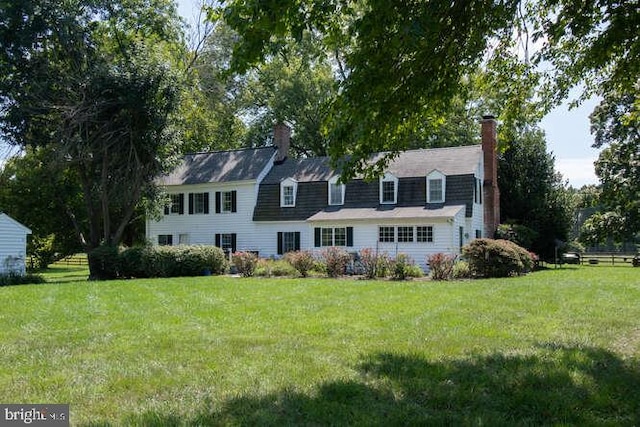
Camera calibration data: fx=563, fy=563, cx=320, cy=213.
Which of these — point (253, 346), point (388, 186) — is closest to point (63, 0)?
point (388, 186)

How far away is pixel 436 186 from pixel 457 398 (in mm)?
22924

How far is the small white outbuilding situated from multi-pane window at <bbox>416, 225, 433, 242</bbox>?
58.6 ft

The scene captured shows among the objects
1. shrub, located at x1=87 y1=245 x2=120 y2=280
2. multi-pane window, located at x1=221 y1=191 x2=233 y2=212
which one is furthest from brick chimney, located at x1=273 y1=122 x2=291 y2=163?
shrub, located at x1=87 y1=245 x2=120 y2=280

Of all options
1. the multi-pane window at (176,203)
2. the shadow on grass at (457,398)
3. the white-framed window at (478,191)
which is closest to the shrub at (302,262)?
the white-framed window at (478,191)

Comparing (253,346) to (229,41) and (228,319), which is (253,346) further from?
(229,41)

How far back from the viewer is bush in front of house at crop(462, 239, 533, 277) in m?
21.4

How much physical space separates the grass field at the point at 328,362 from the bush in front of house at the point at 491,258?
887 centimetres

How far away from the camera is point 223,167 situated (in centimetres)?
3406

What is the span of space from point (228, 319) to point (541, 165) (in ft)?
90.6

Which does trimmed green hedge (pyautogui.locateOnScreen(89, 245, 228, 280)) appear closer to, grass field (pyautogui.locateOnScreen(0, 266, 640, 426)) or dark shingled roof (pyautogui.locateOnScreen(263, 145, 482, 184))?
dark shingled roof (pyautogui.locateOnScreen(263, 145, 482, 184))

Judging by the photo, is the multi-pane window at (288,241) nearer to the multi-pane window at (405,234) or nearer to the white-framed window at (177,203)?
the multi-pane window at (405,234)

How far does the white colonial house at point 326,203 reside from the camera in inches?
1054

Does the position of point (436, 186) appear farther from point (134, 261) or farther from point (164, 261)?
point (134, 261)

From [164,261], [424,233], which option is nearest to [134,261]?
[164,261]
